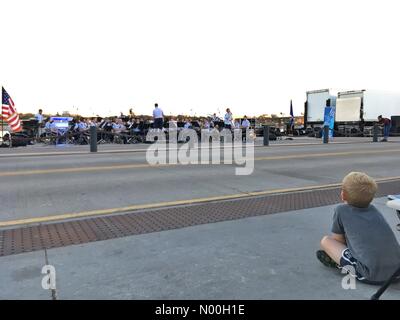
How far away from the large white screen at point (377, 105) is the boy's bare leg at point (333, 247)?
1291 inches

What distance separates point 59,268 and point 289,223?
3.06 meters

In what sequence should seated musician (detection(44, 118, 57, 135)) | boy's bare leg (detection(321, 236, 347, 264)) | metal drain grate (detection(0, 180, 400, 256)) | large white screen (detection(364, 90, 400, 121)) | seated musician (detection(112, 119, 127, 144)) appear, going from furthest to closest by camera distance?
large white screen (detection(364, 90, 400, 121)) < seated musician (detection(44, 118, 57, 135)) < seated musician (detection(112, 119, 127, 144)) < metal drain grate (detection(0, 180, 400, 256)) < boy's bare leg (detection(321, 236, 347, 264))

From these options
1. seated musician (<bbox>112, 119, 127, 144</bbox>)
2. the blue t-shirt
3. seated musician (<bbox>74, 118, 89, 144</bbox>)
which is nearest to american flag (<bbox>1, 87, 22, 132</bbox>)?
seated musician (<bbox>74, 118, 89, 144</bbox>)

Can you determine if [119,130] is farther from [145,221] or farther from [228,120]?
[145,221]

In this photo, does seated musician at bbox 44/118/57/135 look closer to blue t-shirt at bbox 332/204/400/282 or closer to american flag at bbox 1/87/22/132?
american flag at bbox 1/87/22/132

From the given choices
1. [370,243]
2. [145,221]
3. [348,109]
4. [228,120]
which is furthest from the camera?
[348,109]

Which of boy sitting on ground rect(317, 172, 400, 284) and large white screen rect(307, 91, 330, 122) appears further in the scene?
large white screen rect(307, 91, 330, 122)

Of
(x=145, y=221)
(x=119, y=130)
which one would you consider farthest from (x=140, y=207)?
(x=119, y=130)

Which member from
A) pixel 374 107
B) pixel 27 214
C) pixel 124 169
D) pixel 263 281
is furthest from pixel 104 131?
pixel 374 107

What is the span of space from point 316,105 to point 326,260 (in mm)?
Answer: 33674

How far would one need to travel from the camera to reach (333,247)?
3.98m

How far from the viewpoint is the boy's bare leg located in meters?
3.90

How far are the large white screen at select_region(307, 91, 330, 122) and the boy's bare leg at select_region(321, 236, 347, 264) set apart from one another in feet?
107

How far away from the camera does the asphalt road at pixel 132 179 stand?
7.18m
